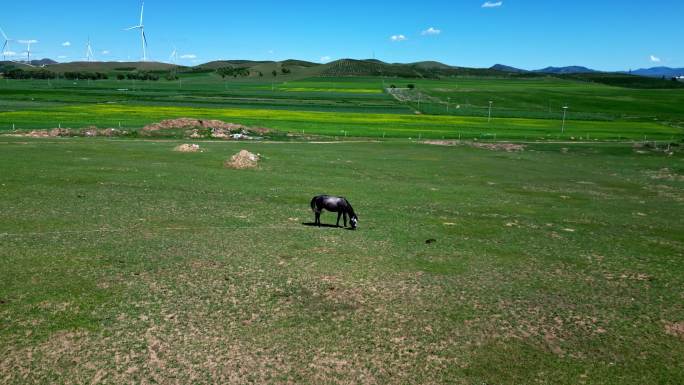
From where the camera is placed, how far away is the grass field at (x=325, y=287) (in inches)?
470

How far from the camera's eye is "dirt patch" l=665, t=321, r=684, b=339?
13.9 meters

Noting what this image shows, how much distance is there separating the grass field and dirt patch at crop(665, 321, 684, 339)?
Answer: 0.19ft

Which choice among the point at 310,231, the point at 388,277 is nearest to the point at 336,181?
the point at 310,231

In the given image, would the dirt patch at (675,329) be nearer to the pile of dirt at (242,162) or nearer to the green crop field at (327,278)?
the green crop field at (327,278)

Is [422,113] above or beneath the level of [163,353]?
above

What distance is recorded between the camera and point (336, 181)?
124 feet

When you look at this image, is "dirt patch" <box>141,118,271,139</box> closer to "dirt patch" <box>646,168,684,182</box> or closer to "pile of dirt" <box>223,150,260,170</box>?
"pile of dirt" <box>223,150,260,170</box>

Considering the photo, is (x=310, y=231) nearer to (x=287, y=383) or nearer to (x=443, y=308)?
(x=443, y=308)

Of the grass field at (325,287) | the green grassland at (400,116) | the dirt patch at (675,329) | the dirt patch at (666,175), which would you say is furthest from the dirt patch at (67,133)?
the dirt patch at (675,329)

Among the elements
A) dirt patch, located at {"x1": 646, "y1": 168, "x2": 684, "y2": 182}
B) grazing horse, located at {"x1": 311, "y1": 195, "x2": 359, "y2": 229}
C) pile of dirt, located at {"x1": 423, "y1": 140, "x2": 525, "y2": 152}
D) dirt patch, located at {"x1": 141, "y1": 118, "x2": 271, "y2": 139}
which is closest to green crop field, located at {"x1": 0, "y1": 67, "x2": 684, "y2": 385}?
grazing horse, located at {"x1": 311, "y1": 195, "x2": 359, "y2": 229}

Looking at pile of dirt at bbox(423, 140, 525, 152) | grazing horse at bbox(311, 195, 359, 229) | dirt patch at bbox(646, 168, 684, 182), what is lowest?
grazing horse at bbox(311, 195, 359, 229)

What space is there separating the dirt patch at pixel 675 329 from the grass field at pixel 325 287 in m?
0.06

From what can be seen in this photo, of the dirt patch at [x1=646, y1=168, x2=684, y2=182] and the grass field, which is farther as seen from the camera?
the dirt patch at [x1=646, y1=168, x2=684, y2=182]

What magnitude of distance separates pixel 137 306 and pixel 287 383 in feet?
18.7
